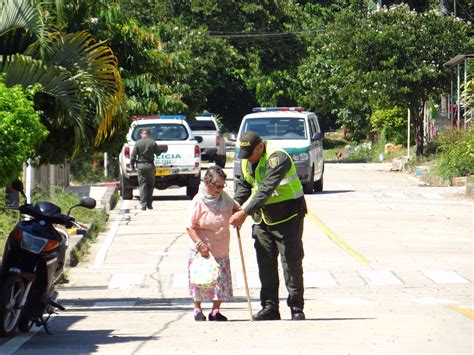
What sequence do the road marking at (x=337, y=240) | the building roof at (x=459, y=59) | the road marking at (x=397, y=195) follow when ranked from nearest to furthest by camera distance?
the road marking at (x=337, y=240) < the road marking at (x=397, y=195) < the building roof at (x=459, y=59)

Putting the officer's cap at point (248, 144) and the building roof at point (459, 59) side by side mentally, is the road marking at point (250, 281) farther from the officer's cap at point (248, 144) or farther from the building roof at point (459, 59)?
the building roof at point (459, 59)

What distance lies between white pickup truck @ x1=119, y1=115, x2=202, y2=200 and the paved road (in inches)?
37.0

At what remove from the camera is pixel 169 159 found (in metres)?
31.4

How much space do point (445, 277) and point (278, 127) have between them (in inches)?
631

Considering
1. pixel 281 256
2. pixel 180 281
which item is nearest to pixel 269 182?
pixel 281 256

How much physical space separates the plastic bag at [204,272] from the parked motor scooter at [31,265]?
1874 mm

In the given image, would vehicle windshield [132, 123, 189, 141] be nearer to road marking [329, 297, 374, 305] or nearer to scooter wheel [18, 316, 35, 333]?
road marking [329, 297, 374, 305]

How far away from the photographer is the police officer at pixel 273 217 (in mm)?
12492

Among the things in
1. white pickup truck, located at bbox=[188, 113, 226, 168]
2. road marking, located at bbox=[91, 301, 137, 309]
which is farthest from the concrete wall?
white pickup truck, located at bbox=[188, 113, 226, 168]

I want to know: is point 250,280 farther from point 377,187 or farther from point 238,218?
point 377,187

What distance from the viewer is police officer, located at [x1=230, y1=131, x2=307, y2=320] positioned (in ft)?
41.0

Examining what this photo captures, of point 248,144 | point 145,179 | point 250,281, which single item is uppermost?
point 248,144

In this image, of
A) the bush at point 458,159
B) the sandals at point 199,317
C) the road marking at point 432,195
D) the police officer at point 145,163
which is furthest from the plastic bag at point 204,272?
the bush at point 458,159

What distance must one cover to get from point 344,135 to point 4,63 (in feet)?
202
